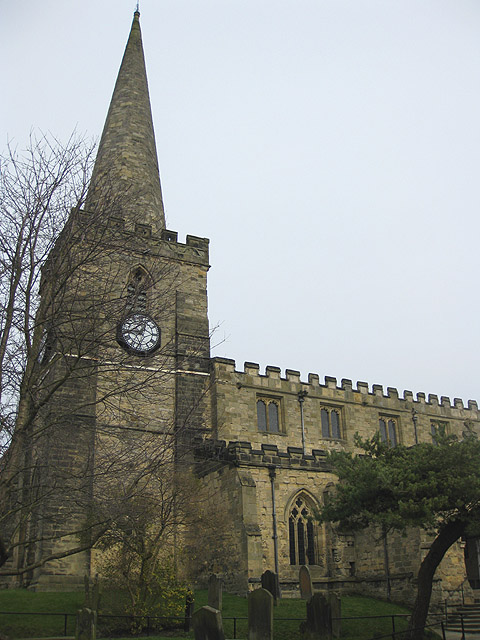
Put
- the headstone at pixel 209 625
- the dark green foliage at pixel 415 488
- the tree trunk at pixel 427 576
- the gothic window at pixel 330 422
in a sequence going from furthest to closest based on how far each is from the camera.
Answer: the gothic window at pixel 330 422 → the tree trunk at pixel 427 576 → the dark green foliage at pixel 415 488 → the headstone at pixel 209 625

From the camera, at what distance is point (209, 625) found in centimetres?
966

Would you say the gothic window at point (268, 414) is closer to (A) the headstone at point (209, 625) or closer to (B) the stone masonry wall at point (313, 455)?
(B) the stone masonry wall at point (313, 455)

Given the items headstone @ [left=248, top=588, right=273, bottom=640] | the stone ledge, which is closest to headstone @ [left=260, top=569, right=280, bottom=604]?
the stone ledge

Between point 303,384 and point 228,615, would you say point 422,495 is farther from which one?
point 303,384

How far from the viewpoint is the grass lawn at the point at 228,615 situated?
15.0 meters

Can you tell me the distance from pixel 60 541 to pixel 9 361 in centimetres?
1282

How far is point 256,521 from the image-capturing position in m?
20.3

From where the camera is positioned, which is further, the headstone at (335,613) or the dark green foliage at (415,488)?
the headstone at (335,613)

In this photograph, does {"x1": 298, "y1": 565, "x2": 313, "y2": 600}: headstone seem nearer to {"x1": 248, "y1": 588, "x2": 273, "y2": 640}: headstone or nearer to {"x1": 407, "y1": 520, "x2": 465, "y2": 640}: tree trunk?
{"x1": 407, "y1": 520, "x2": 465, "y2": 640}: tree trunk

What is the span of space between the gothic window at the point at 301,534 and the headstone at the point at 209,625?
1223cm

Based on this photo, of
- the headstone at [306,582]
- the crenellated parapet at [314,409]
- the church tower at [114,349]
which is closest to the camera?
the church tower at [114,349]

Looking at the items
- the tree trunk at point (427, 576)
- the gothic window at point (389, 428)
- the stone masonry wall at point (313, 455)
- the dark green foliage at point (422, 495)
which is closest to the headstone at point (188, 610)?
the stone masonry wall at point (313, 455)

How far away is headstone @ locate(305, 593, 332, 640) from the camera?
559 inches

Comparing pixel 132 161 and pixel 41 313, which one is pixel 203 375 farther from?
pixel 41 313
